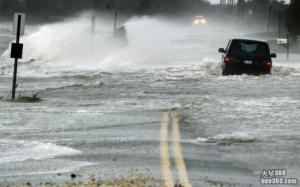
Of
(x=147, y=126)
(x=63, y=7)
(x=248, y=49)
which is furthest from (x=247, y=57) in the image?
(x=63, y=7)

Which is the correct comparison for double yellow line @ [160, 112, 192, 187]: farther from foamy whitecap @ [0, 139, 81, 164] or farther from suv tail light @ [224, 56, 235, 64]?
suv tail light @ [224, 56, 235, 64]

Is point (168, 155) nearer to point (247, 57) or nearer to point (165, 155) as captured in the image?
point (165, 155)

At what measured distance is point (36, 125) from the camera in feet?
45.3

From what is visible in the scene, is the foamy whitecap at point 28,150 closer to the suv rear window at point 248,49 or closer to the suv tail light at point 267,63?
the suv rear window at point 248,49

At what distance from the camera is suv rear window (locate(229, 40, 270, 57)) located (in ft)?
80.4

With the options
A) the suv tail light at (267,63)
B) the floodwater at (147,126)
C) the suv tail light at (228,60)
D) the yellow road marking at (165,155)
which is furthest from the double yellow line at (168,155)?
the suv tail light at (267,63)

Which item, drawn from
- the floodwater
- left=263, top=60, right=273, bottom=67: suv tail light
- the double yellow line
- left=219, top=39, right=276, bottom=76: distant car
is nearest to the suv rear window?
left=219, top=39, right=276, bottom=76: distant car

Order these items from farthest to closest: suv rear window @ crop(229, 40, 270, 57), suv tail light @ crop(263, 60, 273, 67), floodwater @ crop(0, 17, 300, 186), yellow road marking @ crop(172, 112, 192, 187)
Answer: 1. suv tail light @ crop(263, 60, 273, 67)
2. suv rear window @ crop(229, 40, 270, 57)
3. floodwater @ crop(0, 17, 300, 186)
4. yellow road marking @ crop(172, 112, 192, 187)

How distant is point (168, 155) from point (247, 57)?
48.5 ft

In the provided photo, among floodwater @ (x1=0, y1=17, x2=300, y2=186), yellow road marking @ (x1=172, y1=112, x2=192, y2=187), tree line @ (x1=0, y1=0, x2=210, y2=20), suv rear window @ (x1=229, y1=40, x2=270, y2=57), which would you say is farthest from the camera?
tree line @ (x1=0, y1=0, x2=210, y2=20)

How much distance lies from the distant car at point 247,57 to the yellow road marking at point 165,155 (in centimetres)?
1032

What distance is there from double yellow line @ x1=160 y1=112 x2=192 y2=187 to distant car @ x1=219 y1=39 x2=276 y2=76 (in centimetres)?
983

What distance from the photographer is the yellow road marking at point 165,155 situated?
830 cm

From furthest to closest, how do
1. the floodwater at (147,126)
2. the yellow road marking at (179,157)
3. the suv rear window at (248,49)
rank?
1. the suv rear window at (248,49)
2. the floodwater at (147,126)
3. the yellow road marking at (179,157)
